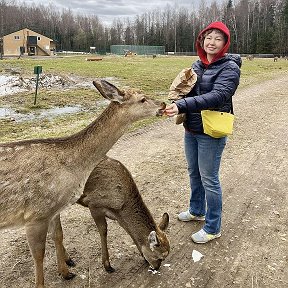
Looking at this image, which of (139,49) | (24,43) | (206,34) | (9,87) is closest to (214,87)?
(206,34)

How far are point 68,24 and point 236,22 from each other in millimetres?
57512

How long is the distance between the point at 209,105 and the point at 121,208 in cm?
159

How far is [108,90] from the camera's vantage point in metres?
4.39

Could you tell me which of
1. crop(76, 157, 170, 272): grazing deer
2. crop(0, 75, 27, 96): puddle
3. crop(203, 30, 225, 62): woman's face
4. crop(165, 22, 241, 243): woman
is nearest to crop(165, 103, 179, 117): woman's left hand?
crop(165, 22, 241, 243): woman

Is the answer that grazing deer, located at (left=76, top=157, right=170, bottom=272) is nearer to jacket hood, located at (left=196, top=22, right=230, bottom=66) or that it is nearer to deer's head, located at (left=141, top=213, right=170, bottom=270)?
deer's head, located at (left=141, top=213, right=170, bottom=270)

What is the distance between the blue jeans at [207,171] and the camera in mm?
5160

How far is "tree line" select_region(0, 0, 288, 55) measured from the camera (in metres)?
81.6

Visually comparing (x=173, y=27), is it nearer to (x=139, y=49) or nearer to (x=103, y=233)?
(x=139, y=49)

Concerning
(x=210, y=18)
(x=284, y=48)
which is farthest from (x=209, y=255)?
(x=210, y=18)

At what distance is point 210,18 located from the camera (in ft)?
356

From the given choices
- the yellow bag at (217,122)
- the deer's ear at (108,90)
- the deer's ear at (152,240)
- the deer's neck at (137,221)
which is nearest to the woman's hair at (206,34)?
the yellow bag at (217,122)

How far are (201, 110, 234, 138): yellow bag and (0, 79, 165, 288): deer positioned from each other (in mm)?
653

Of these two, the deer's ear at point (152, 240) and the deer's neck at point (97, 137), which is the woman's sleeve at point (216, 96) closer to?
the deer's neck at point (97, 137)

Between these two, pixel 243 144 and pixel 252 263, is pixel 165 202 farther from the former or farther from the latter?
pixel 243 144
